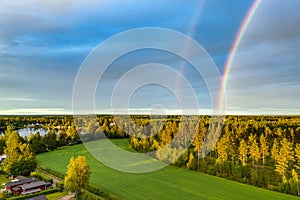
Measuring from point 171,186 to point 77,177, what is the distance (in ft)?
31.2

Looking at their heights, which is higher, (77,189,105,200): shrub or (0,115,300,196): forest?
(0,115,300,196): forest

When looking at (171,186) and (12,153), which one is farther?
(12,153)

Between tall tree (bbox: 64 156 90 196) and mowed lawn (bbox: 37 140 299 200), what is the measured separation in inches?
129

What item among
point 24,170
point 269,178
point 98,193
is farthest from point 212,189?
point 24,170

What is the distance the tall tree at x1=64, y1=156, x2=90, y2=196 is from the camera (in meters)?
25.3

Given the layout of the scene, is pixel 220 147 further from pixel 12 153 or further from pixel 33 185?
pixel 12 153

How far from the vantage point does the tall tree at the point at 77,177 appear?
25297 mm

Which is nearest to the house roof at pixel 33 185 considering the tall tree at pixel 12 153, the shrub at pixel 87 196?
the shrub at pixel 87 196

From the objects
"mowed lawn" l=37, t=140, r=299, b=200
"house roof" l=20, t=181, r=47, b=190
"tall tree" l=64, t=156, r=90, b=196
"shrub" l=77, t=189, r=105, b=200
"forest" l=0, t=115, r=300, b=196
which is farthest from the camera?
Answer: "forest" l=0, t=115, r=300, b=196

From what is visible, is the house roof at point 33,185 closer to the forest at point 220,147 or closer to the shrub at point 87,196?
the shrub at point 87,196

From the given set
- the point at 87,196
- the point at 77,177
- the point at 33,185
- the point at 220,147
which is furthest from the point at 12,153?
the point at 220,147

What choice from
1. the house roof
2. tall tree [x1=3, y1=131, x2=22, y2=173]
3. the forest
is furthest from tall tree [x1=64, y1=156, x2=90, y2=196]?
the forest

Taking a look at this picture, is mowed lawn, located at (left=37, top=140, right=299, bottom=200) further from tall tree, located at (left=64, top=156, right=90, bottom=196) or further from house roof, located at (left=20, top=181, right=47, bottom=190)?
house roof, located at (left=20, top=181, right=47, bottom=190)

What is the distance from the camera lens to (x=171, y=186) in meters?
29.8
